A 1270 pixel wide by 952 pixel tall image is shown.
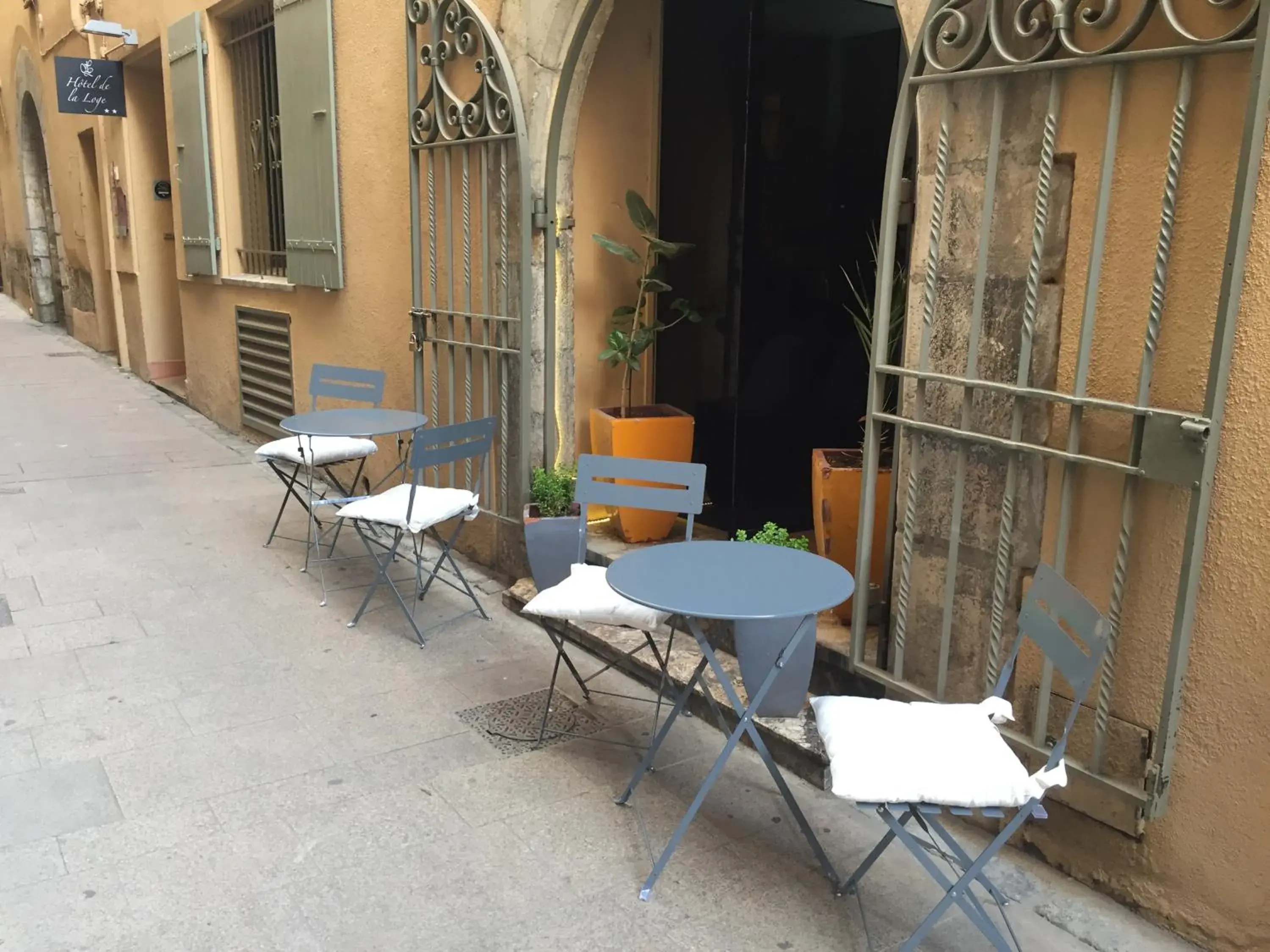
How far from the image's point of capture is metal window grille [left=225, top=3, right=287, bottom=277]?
25.1 feet

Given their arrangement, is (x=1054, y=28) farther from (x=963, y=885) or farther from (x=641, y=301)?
(x=641, y=301)

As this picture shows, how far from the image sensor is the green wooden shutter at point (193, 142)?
809 centimetres

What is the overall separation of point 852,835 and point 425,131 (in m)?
4.01

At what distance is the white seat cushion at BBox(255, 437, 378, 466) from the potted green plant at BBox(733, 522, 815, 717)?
8.64ft

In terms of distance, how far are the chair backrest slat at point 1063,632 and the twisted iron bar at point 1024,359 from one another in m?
0.29

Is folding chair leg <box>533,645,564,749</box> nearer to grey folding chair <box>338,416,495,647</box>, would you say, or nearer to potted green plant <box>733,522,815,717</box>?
potted green plant <box>733,522,815,717</box>

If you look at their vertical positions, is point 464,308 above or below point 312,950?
above

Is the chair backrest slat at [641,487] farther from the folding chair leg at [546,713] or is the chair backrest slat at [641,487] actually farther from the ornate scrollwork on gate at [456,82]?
the ornate scrollwork on gate at [456,82]

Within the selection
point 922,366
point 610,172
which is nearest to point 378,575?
point 610,172

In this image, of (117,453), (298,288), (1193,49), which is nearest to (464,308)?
(298,288)

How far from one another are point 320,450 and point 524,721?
7.68 feet

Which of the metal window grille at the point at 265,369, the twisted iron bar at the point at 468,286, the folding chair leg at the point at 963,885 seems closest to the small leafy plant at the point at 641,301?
the twisted iron bar at the point at 468,286

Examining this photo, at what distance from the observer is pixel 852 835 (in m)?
3.05

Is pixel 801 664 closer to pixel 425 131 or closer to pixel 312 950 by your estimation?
pixel 312 950
